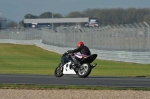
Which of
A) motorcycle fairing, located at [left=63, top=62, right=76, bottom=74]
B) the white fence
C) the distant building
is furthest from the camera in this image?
the distant building

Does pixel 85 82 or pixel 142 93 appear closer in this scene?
pixel 142 93

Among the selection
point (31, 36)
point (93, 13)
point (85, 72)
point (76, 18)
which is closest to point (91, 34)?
point (85, 72)

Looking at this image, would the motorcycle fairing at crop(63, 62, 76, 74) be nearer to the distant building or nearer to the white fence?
the white fence

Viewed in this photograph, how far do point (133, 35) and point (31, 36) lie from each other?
6236 centimetres

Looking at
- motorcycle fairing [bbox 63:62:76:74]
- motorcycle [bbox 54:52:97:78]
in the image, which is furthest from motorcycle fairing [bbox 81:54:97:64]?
motorcycle fairing [bbox 63:62:76:74]

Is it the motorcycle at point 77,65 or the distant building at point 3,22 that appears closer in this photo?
the motorcycle at point 77,65

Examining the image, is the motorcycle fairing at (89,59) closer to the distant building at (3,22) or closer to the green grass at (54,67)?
the green grass at (54,67)

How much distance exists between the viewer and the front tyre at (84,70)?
24.0 meters

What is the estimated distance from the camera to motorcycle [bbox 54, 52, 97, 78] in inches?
947

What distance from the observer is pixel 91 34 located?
173ft

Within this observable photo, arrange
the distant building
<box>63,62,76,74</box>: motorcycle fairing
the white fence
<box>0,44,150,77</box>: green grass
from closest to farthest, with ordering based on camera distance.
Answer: <box>63,62,76,74</box>: motorcycle fairing → <box>0,44,150,77</box>: green grass → the white fence → the distant building

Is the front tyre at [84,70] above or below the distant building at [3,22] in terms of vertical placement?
above

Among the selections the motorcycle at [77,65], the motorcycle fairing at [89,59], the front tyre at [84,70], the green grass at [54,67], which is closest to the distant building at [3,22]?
the green grass at [54,67]

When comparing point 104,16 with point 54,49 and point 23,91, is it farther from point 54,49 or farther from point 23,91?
point 23,91
